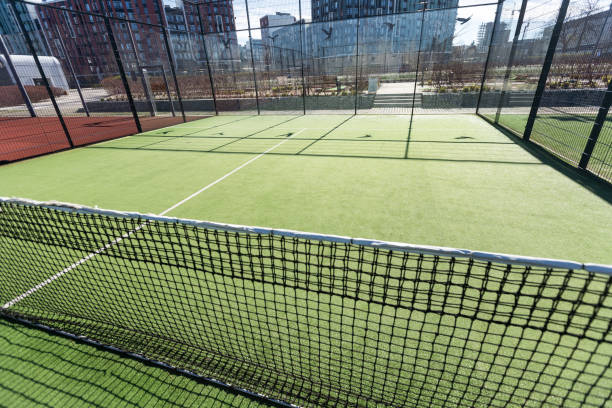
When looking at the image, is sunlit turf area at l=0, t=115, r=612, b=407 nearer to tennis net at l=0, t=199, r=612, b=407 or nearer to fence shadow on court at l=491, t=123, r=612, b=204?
tennis net at l=0, t=199, r=612, b=407

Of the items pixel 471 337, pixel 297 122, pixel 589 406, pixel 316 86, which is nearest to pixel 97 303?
pixel 471 337

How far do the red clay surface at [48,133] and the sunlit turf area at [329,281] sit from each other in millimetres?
1497

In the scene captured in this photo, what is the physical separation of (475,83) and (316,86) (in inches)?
415

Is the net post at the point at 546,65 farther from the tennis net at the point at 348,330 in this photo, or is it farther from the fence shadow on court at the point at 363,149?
the tennis net at the point at 348,330

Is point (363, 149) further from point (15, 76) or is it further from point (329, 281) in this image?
point (15, 76)

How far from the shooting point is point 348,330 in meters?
2.89

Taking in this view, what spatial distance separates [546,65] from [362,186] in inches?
287

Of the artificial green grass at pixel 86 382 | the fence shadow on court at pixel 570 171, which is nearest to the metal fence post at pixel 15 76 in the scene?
the artificial green grass at pixel 86 382

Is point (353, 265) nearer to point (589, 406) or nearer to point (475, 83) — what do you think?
point (589, 406)

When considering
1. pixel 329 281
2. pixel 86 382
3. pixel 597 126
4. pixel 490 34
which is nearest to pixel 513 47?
pixel 490 34

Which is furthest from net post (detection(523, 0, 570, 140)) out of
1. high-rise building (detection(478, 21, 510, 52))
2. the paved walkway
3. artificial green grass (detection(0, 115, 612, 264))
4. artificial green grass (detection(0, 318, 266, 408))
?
the paved walkway

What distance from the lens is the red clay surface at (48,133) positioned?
10781 mm

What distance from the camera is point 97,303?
11.0 feet

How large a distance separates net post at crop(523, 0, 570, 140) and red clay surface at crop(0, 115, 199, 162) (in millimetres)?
16136
